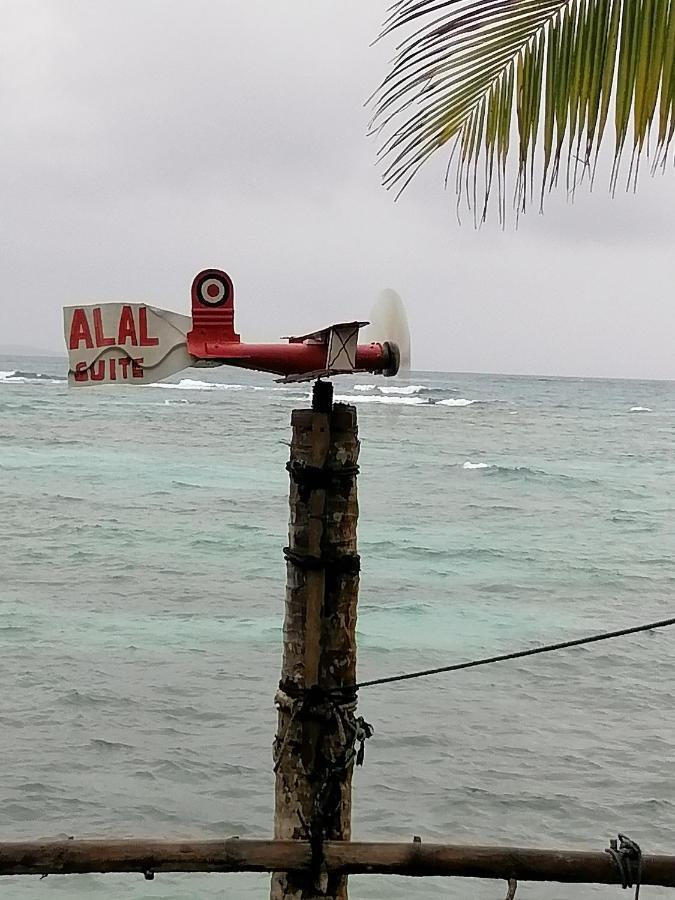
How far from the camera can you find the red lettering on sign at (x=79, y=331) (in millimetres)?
2809

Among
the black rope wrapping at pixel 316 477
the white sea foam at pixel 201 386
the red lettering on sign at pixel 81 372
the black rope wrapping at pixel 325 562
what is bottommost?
the white sea foam at pixel 201 386

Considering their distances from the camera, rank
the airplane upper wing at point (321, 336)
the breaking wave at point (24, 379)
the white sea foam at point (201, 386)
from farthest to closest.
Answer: the white sea foam at point (201, 386) → the breaking wave at point (24, 379) → the airplane upper wing at point (321, 336)

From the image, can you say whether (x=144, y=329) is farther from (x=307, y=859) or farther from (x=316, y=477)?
(x=307, y=859)

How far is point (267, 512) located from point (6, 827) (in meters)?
13.5

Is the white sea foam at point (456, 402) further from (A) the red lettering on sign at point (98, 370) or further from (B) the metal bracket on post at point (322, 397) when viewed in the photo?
(A) the red lettering on sign at point (98, 370)

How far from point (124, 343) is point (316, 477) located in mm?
644

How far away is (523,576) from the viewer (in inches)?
582

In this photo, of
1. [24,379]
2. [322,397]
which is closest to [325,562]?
[322,397]

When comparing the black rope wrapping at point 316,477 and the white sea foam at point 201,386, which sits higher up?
the black rope wrapping at point 316,477

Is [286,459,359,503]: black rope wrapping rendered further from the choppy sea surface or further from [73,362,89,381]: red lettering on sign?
[73,362,89,381]: red lettering on sign

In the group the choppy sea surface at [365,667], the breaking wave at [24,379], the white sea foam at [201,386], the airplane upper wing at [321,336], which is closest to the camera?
the airplane upper wing at [321,336]

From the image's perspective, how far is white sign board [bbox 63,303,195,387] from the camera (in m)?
2.82

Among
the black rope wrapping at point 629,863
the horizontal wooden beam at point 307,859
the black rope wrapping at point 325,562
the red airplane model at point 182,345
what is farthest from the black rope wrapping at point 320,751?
the red airplane model at point 182,345

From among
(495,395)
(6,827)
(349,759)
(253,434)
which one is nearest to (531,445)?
(253,434)
